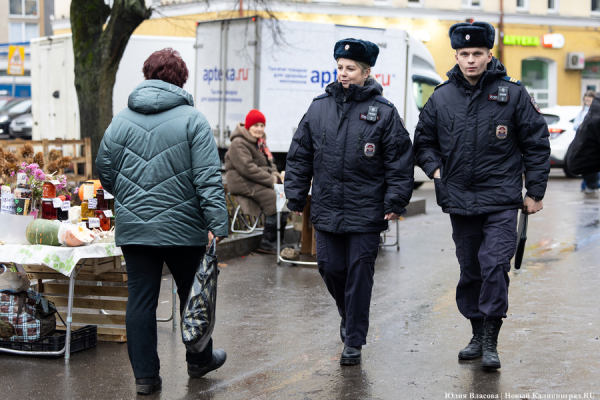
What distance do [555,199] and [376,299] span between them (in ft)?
30.1

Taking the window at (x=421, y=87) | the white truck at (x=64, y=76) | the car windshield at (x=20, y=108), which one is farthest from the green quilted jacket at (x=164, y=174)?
the car windshield at (x=20, y=108)

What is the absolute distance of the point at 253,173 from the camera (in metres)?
8.82

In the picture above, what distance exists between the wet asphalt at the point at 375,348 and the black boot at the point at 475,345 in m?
0.07

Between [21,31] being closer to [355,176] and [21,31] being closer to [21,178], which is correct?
[21,178]

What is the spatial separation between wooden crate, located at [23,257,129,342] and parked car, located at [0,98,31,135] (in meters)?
23.6

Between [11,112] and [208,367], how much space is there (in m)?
26.2

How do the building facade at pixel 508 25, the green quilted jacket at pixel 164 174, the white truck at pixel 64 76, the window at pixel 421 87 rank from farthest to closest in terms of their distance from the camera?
the building facade at pixel 508 25
the white truck at pixel 64 76
the window at pixel 421 87
the green quilted jacket at pixel 164 174

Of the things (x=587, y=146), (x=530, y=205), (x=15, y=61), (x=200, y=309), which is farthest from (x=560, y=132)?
(x=15, y=61)

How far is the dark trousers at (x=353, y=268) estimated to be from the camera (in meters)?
4.81

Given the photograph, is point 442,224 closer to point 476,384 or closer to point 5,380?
point 476,384

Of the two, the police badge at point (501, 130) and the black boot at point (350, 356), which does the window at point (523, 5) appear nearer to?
the police badge at point (501, 130)

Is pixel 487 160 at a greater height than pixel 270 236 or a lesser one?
greater

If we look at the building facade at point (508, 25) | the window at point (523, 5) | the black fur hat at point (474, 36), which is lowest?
the black fur hat at point (474, 36)

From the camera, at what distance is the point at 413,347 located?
16.9 feet
